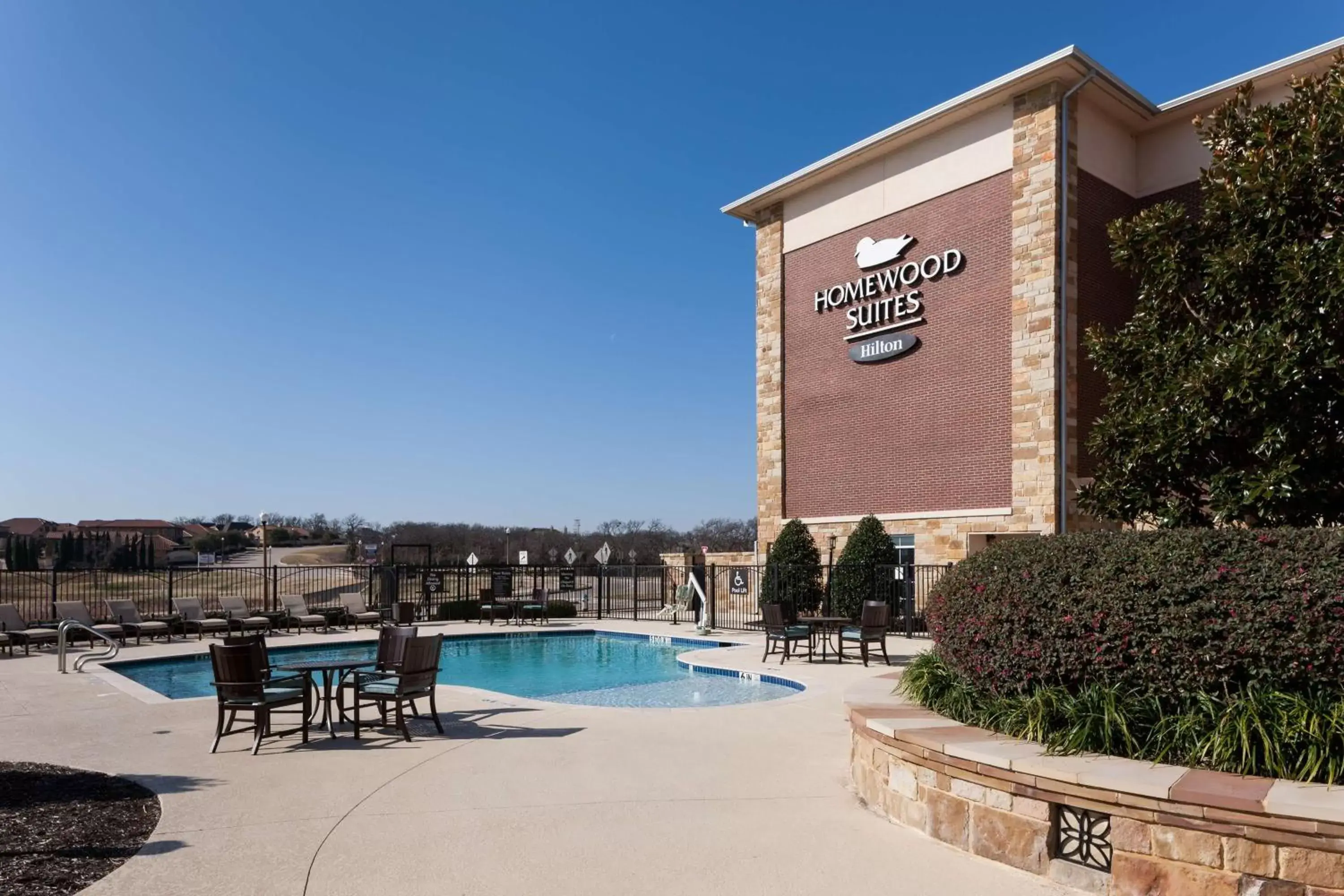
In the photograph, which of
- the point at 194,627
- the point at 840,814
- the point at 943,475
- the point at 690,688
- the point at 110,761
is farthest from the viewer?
the point at 943,475

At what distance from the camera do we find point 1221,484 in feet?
23.9

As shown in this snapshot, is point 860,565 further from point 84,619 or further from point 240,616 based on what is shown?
point 84,619

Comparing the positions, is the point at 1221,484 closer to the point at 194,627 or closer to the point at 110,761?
the point at 110,761

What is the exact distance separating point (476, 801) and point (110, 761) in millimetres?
3568

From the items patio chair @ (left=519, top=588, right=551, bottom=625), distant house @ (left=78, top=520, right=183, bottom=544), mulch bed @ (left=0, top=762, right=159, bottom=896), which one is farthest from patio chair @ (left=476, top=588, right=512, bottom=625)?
distant house @ (left=78, top=520, right=183, bottom=544)

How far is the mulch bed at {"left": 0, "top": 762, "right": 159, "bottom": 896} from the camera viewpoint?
4.90 meters

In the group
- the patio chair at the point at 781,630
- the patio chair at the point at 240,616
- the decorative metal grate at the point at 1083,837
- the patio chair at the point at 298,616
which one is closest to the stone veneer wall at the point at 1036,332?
the patio chair at the point at 781,630

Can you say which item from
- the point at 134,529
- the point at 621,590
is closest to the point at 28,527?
the point at 134,529

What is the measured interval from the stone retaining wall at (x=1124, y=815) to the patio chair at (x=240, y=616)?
56.8 feet

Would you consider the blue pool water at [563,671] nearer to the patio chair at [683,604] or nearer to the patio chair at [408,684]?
the patio chair at [683,604]

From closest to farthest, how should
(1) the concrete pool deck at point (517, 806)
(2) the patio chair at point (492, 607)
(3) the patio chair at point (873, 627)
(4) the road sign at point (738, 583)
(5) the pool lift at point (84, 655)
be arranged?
(1) the concrete pool deck at point (517, 806)
(5) the pool lift at point (84, 655)
(3) the patio chair at point (873, 627)
(4) the road sign at point (738, 583)
(2) the patio chair at point (492, 607)

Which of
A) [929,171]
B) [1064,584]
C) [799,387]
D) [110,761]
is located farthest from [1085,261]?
[110,761]

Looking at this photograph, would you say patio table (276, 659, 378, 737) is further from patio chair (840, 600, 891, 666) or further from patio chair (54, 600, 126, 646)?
patio chair (54, 600, 126, 646)

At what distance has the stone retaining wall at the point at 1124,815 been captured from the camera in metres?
4.03
